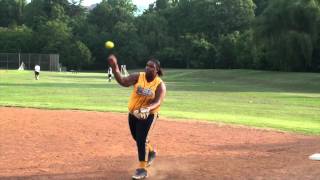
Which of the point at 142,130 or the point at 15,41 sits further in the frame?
the point at 15,41

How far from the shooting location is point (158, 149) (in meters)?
11.5

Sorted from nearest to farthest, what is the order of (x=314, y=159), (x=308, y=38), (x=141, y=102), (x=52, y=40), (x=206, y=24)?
(x=141, y=102) < (x=314, y=159) < (x=308, y=38) < (x=52, y=40) < (x=206, y=24)

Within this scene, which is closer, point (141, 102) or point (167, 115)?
point (141, 102)

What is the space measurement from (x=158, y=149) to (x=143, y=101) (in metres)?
3.52

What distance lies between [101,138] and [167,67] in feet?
322

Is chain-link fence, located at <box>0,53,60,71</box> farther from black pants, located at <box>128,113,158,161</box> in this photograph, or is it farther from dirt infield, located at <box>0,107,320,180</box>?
black pants, located at <box>128,113,158,161</box>

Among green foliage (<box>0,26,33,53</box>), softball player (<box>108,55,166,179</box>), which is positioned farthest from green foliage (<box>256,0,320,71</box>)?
softball player (<box>108,55,166,179</box>)

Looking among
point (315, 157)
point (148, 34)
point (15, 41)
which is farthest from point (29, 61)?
point (315, 157)

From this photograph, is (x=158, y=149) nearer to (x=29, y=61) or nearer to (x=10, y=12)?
(x=29, y=61)

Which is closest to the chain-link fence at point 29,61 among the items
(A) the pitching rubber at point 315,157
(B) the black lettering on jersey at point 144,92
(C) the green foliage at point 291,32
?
(C) the green foliage at point 291,32

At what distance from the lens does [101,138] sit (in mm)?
12961

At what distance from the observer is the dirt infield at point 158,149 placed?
8828mm

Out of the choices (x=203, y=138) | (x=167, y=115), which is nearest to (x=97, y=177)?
(x=203, y=138)

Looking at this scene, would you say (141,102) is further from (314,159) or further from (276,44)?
(276,44)
